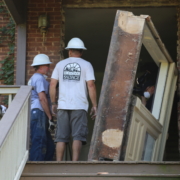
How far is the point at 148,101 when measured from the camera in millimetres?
7266

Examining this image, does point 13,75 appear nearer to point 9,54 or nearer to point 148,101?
point 9,54

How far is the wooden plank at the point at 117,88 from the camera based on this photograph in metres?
4.98

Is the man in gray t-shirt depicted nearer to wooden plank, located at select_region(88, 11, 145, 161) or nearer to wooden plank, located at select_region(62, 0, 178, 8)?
wooden plank, located at select_region(88, 11, 145, 161)

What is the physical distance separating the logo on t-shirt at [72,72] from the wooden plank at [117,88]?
1.11 meters

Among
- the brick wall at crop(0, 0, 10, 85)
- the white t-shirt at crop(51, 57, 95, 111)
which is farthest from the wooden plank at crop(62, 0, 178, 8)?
the white t-shirt at crop(51, 57, 95, 111)

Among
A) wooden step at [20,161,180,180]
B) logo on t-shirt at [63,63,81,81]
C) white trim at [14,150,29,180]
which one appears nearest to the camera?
white trim at [14,150,29,180]

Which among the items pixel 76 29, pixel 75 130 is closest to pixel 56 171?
pixel 75 130

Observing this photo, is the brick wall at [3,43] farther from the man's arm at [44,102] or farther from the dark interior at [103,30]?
the man's arm at [44,102]

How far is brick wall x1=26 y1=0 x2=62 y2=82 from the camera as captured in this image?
26.2 feet

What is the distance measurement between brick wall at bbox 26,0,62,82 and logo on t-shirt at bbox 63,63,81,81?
5.75 ft

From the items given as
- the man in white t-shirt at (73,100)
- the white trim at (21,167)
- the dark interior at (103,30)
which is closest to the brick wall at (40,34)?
the dark interior at (103,30)

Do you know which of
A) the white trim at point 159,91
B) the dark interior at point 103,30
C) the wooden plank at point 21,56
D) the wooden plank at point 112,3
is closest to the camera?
the white trim at point 159,91

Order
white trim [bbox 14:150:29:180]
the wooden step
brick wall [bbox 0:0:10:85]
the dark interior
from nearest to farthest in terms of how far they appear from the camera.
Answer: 1. white trim [bbox 14:150:29:180]
2. the wooden step
3. brick wall [bbox 0:0:10:85]
4. the dark interior

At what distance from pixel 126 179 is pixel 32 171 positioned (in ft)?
3.18
